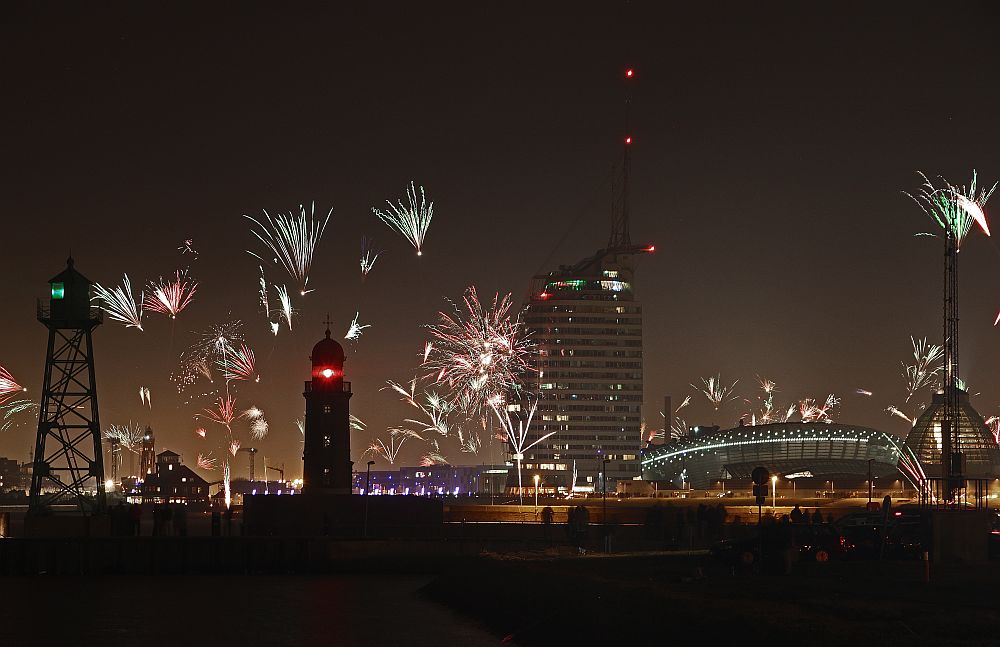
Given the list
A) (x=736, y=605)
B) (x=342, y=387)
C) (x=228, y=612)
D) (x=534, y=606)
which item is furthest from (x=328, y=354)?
(x=736, y=605)

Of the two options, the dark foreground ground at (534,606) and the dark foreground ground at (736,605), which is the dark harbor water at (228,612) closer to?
the dark foreground ground at (534,606)

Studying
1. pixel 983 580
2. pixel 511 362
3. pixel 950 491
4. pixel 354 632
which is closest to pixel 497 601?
pixel 354 632

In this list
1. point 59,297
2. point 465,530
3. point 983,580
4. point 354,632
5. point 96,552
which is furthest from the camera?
point 59,297

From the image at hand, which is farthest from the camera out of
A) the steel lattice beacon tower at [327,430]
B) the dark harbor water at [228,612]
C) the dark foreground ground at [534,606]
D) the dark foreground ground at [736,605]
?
the steel lattice beacon tower at [327,430]

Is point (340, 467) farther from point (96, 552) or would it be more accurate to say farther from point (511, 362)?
point (511, 362)

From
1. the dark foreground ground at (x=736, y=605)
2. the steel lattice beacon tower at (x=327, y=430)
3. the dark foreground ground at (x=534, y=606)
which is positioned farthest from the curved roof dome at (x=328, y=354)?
the dark foreground ground at (x=736, y=605)

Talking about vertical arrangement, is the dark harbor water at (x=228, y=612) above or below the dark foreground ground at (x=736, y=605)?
below

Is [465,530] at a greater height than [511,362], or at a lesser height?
lesser

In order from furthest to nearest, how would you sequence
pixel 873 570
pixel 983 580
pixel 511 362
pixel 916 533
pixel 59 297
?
pixel 511 362 → pixel 59 297 → pixel 916 533 → pixel 873 570 → pixel 983 580

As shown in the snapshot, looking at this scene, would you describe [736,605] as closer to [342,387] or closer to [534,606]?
[534,606]
